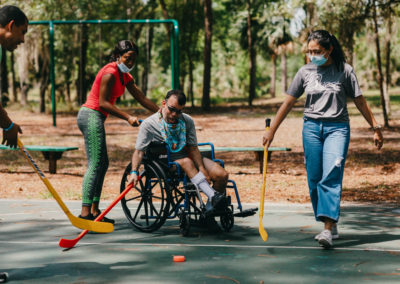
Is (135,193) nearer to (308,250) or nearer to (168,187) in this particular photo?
(168,187)

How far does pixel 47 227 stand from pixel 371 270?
3161 millimetres

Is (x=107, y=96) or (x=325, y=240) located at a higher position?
(x=107, y=96)

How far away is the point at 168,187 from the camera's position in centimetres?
554

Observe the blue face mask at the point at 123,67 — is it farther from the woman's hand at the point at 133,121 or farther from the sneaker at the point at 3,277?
the sneaker at the point at 3,277

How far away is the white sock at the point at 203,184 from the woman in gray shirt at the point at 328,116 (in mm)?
915

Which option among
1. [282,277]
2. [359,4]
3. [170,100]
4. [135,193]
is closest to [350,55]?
[359,4]

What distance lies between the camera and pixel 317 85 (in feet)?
17.4

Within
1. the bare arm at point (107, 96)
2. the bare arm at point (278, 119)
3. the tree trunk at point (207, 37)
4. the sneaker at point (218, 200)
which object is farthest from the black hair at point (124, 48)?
the tree trunk at point (207, 37)

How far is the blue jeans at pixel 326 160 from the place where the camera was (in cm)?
524

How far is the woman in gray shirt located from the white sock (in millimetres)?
915

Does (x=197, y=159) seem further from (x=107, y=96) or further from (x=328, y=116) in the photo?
(x=328, y=116)

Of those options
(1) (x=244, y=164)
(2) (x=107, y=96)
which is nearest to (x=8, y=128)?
(2) (x=107, y=96)

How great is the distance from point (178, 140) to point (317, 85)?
1.39 metres

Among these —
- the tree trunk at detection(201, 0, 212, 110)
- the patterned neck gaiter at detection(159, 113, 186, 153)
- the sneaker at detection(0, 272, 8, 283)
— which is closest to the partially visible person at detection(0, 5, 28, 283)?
the sneaker at detection(0, 272, 8, 283)
